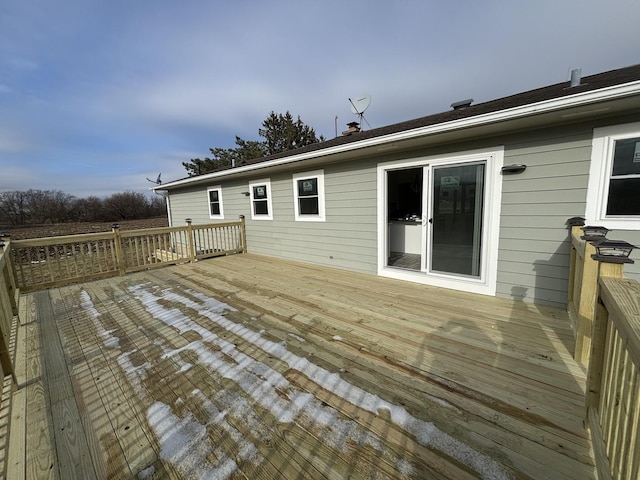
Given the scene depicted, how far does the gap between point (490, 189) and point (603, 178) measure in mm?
996

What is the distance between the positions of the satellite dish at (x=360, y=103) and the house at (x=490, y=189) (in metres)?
1.88

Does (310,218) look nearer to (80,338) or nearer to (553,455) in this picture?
(80,338)

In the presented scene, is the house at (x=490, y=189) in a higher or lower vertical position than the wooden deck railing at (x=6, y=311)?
higher

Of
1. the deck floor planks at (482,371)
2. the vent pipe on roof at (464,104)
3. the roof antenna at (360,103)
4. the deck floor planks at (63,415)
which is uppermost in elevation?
the roof antenna at (360,103)

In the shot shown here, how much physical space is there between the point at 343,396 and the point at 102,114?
12847 millimetres

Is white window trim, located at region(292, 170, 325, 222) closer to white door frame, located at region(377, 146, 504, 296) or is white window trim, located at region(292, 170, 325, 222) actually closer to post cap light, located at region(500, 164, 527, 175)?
white door frame, located at region(377, 146, 504, 296)

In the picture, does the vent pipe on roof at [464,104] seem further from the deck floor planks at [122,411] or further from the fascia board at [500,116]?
the deck floor planks at [122,411]

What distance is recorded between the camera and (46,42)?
17.5 ft

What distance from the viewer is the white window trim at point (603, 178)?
2.55 m

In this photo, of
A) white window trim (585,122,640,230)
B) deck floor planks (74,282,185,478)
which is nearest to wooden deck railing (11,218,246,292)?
deck floor planks (74,282,185,478)

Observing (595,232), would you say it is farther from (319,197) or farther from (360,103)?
(360,103)

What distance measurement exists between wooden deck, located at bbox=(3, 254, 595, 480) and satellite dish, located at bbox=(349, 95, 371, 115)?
464cm

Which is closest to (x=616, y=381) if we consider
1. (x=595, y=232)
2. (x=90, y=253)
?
(x=595, y=232)

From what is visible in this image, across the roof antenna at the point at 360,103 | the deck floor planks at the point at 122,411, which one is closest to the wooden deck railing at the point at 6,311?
the deck floor planks at the point at 122,411
